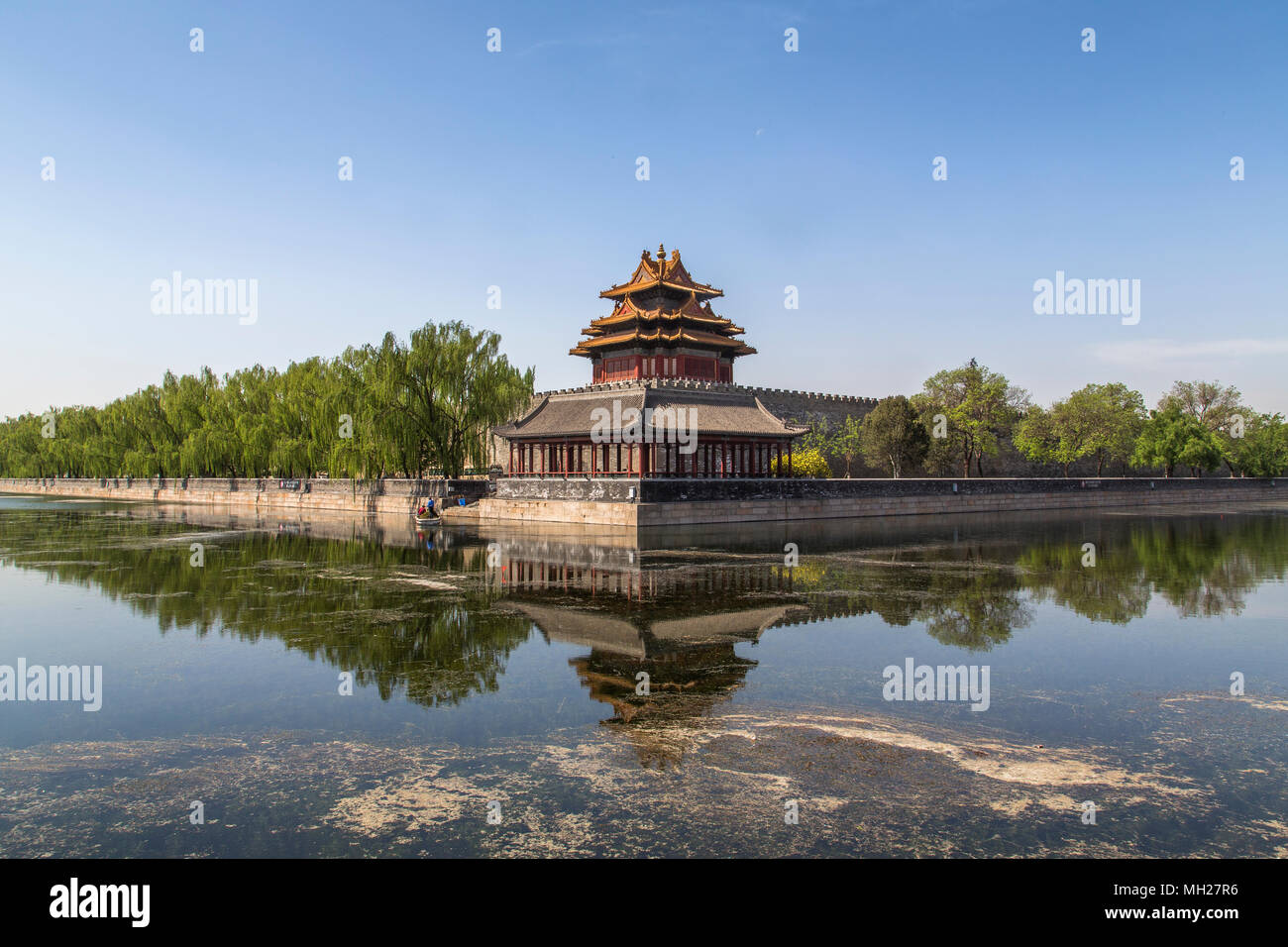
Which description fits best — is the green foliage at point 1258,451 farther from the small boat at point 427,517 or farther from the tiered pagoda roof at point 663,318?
the small boat at point 427,517

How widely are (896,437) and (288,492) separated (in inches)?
1288

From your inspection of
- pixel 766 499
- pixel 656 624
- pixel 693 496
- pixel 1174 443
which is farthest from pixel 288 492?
pixel 1174 443

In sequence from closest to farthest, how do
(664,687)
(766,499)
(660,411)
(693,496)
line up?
1. (664,687)
2. (693,496)
3. (766,499)
4. (660,411)

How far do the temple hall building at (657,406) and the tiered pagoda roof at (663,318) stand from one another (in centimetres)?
6

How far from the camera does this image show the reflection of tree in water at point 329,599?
8289 millimetres

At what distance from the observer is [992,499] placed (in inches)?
1503

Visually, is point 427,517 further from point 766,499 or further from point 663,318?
point 663,318

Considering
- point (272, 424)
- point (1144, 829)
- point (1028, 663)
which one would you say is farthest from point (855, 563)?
point (272, 424)

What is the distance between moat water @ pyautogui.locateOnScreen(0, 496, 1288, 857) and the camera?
4.45m

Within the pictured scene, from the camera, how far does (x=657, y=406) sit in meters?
33.1

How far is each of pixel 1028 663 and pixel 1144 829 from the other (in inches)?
155

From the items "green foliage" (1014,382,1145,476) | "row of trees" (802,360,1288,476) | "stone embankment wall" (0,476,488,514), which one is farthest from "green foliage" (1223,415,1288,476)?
"stone embankment wall" (0,476,488,514)

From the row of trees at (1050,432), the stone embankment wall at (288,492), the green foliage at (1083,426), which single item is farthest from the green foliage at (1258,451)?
the stone embankment wall at (288,492)

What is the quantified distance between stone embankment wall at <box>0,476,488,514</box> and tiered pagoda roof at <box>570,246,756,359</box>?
1242cm
